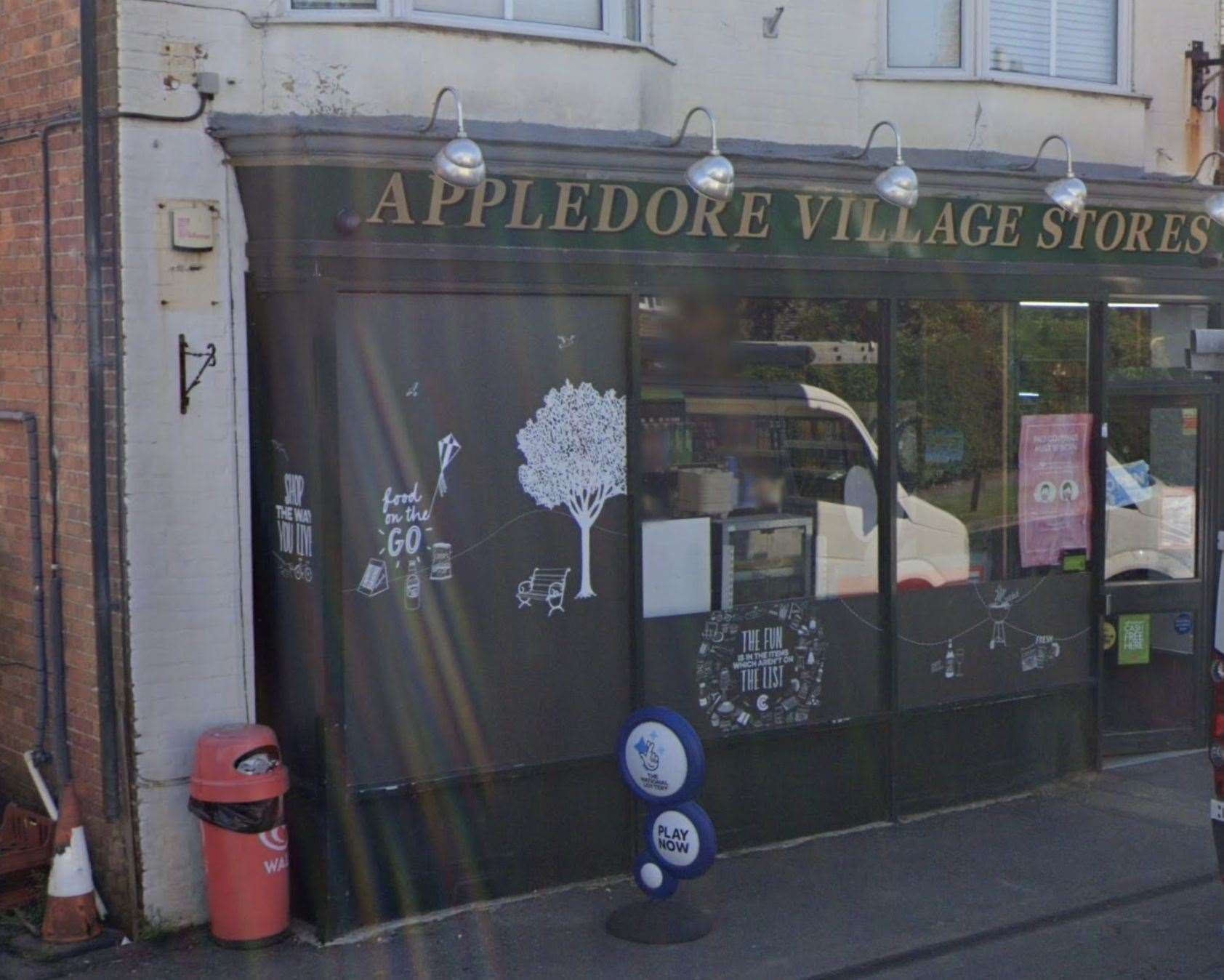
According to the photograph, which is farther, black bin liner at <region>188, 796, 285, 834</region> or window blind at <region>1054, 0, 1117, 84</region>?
window blind at <region>1054, 0, 1117, 84</region>

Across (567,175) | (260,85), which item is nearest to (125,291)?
(260,85)

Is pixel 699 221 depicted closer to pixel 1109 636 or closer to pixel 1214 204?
pixel 1214 204

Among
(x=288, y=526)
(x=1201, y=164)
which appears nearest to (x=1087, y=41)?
(x=1201, y=164)

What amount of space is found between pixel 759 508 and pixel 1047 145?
2.86 metres

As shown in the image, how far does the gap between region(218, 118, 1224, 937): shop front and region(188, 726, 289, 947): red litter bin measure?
22 cm

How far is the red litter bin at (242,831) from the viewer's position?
6.67m

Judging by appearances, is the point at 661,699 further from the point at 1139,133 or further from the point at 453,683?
the point at 1139,133

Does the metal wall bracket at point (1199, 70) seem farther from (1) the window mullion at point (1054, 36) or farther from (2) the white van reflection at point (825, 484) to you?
(2) the white van reflection at point (825, 484)

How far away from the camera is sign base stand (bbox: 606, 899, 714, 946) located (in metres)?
6.82

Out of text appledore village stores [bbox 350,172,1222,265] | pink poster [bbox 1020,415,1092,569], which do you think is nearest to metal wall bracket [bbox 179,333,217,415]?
text appledore village stores [bbox 350,172,1222,265]

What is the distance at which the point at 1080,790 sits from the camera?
9.17 m

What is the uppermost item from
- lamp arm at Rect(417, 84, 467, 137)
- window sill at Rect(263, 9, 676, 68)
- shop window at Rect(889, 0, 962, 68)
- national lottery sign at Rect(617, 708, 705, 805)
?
shop window at Rect(889, 0, 962, 68)

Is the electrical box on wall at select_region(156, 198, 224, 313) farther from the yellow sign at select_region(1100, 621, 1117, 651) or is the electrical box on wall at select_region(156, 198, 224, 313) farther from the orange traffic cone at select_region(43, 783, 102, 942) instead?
the yellow sign at select_region(1100, 621, 1117, 651)

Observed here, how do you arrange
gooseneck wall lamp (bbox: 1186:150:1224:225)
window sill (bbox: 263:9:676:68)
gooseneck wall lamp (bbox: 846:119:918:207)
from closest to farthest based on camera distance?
window sill (bbox: 263:9:676:68) < gooseneck wall lamp (bbox: 846:119:918:207) < gooseneck wall lamp (bbox: 1186:150:1224:225)
